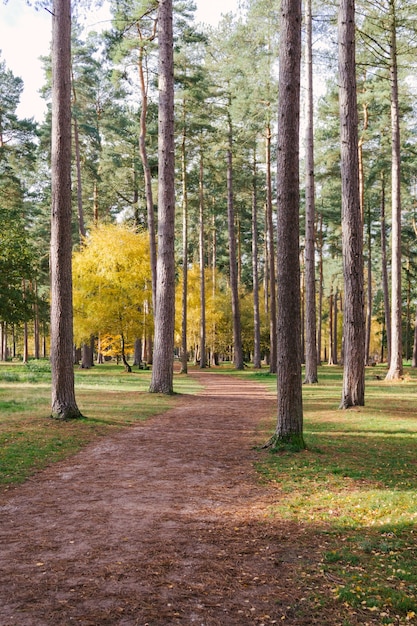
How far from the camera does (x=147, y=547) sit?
429 cm

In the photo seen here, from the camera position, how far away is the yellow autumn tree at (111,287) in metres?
26.7

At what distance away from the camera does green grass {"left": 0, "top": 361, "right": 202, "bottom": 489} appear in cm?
757

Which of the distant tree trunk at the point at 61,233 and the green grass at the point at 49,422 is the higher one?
the distant tree trunk at the point at 61,233

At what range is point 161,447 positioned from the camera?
8.67 meters

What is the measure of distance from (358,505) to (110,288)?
74.3ft

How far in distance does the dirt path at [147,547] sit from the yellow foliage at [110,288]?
19.2m

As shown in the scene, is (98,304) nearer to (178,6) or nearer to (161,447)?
(178,6)

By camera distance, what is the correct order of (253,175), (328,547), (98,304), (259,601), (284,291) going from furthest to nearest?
1. (253,175)
2. (98,304)
3. (284,291)
4. (328,547)
5. (259,601)

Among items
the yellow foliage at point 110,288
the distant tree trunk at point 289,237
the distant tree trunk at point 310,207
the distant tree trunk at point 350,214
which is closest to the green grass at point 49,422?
the distant tree trunk at point 289,237

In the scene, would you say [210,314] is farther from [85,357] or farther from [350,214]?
[350,214]

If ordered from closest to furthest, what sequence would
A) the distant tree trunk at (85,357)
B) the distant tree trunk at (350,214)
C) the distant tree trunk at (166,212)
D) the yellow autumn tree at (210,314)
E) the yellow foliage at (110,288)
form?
the distant tree trunk at (350,214), the distant tree trunk at (166,212), the yellow foliage at (110,288), the distant tree trunk at (85,357), the yellow autumn tree at (210,314)

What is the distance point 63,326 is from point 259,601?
27.4ft

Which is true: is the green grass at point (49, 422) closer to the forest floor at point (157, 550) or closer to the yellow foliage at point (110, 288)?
the forest floor at point (157, 550)

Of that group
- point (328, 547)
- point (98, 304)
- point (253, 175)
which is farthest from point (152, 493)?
point (253, 175)
